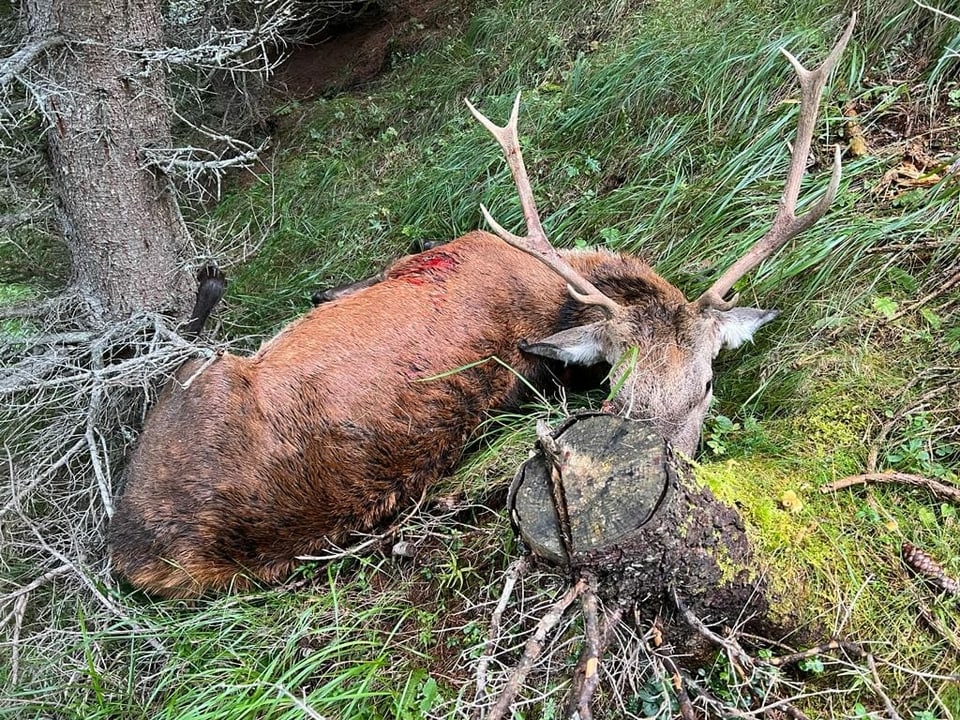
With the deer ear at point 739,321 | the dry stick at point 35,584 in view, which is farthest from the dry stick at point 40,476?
the deer ear at point 739,321

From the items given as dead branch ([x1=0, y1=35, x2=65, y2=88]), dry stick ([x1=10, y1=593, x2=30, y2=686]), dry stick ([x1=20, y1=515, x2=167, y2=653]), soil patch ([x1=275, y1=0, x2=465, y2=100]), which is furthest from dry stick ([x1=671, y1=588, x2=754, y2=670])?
Result: soil patch ([x1=275, y1=0, x2=465, y2=100])

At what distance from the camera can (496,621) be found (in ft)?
7.14

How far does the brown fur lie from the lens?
3.22 meters

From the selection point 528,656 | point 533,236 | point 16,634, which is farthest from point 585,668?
point 16,634

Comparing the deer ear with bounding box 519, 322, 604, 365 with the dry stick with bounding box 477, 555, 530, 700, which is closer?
the dry stick with bounding box 477, 555, 530, 700

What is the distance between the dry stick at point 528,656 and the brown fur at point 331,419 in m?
1.41

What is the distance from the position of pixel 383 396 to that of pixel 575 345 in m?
0.94

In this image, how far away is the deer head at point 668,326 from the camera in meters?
3.04

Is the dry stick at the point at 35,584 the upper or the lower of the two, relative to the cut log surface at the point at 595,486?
lower

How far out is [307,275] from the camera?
17.6 ft

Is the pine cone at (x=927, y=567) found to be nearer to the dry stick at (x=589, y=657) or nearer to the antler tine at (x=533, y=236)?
the dry stick at (x=589, y=657)

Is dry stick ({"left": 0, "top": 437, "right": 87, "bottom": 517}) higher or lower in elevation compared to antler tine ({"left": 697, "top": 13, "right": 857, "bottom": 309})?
lower

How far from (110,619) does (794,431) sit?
3.00m

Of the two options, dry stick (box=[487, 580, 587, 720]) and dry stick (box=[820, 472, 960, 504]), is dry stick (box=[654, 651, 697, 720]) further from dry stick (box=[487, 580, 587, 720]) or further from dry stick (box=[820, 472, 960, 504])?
dry stick (box=[820, 472, 960, 504])
